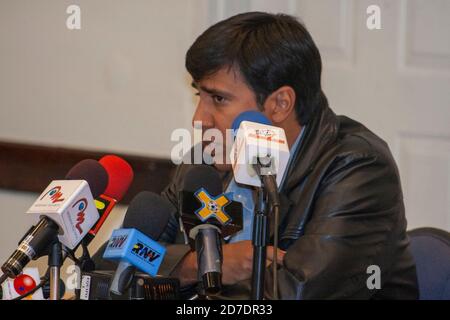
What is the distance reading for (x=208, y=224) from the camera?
1.76 m

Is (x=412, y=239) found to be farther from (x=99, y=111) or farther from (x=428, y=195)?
(x=99, y=111)

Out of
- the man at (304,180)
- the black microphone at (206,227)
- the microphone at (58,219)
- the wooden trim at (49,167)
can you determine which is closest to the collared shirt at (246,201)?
the man at (304,180)

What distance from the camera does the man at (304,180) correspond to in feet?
7.15

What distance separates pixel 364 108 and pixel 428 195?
1.41 feet

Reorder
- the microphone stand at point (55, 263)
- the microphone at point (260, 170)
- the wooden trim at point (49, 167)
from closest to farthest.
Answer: the microphone at point (260, 170) < the microphone stand at point (55, 263) < the wooden trim at point (49, 167)

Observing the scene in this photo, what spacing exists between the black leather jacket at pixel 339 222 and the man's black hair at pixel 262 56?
4.8 inches

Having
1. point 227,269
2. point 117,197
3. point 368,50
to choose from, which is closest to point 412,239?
point 227,269

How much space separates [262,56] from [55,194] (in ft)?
2.99

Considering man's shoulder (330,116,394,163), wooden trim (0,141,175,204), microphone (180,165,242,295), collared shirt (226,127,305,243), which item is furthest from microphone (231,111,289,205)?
wooden trim (0,141,175,204)

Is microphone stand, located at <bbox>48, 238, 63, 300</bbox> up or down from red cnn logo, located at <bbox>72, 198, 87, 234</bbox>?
down

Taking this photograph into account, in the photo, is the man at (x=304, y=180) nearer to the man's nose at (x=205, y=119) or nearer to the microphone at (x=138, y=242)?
the man's nose at (x=205, y=119)

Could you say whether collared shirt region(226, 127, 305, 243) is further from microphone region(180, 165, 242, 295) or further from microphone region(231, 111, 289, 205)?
microphone region(231, 111, 289, 205)

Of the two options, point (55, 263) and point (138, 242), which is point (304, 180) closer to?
point (138, 242)

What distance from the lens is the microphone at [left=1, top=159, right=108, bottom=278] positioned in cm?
169
